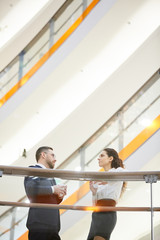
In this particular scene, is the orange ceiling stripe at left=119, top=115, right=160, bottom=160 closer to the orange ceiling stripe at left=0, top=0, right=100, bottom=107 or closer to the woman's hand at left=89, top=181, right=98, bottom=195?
the orange ceiling stripe at left=0, top=0, right=100, bottom=107

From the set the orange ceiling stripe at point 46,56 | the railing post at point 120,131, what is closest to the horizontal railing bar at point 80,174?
the railing post at point 120,131

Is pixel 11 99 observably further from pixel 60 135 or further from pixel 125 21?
pixel 125 21

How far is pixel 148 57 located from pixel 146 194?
18.4 feet

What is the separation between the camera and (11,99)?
814 centimetres

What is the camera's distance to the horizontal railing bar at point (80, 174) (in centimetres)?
252

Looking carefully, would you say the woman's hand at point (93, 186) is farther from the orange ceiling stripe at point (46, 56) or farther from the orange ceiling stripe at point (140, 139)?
the orange ceiling stripe at point (46, 56)

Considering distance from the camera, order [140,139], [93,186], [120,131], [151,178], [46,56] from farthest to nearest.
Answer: [46,56] → [120,131] → [140,139] → [93,186] → [151,178]

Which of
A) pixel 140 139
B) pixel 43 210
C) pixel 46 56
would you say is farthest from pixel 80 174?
pixel 46 56

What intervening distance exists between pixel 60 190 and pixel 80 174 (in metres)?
0.17

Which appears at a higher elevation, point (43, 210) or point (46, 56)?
point (46, 56)

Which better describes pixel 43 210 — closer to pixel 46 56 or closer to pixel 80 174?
pixel 80 174

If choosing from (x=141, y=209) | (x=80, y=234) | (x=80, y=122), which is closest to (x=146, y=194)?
(x=141, y=209)

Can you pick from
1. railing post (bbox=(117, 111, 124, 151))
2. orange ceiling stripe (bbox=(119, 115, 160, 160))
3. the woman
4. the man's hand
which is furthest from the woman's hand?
railing post (bbox=(117, 111, 124, 151))

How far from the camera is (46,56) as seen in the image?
8094 mm
